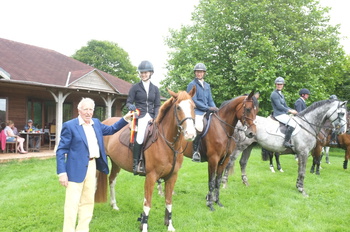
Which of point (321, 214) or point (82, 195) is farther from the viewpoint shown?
point (321, 214)

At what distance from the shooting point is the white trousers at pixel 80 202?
294cm

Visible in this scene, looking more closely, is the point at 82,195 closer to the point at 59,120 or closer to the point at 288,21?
the point at 59,120

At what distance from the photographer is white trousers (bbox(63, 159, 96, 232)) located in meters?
2.94

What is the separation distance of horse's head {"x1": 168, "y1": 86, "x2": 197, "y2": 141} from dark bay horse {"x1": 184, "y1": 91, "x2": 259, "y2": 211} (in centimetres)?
186

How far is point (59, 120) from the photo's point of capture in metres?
11.4

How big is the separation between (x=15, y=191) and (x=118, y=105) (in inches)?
489

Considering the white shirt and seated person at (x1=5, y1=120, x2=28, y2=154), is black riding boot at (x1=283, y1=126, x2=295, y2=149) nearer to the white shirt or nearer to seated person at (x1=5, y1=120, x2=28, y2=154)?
the white shirt

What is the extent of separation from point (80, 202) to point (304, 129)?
224 inches

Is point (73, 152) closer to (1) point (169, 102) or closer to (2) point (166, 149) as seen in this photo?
(2) point (166, 149)

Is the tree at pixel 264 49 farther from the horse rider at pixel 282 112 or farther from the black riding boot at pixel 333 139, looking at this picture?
the horse rider at pixel 282 112

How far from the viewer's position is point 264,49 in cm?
1439

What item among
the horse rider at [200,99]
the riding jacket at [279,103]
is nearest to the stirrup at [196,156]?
the horse rider at [200,99]

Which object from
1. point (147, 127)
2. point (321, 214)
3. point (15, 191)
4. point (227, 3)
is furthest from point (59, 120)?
point (227, 3)

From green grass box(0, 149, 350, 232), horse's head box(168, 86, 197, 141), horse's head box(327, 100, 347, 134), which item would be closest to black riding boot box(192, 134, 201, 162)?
green grass box(0, 149, 350, 232)
